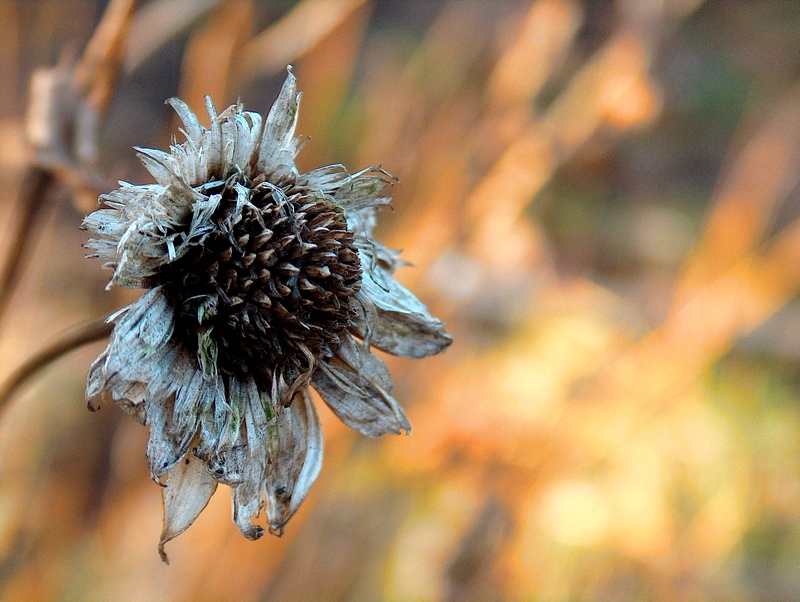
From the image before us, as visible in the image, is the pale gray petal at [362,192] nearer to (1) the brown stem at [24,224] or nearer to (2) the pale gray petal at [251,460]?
(2) the pale gray petal at [251,460]

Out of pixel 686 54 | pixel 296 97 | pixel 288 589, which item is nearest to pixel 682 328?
pixel 288 589

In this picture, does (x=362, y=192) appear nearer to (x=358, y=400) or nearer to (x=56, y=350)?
(x=358, y=400)

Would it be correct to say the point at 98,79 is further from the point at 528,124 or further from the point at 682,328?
the point at 682,328

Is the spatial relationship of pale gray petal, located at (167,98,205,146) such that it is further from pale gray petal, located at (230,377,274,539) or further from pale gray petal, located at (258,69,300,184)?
pale gray petal, located at (230,377,274,539)

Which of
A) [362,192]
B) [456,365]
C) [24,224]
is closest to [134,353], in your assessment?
[362,192]

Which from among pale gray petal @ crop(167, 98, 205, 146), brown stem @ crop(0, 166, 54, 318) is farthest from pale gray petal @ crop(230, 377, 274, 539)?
brown stem @ crop(0, 166, 54, 318)

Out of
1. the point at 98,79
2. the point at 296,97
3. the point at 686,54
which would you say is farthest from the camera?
the point at 686,54
